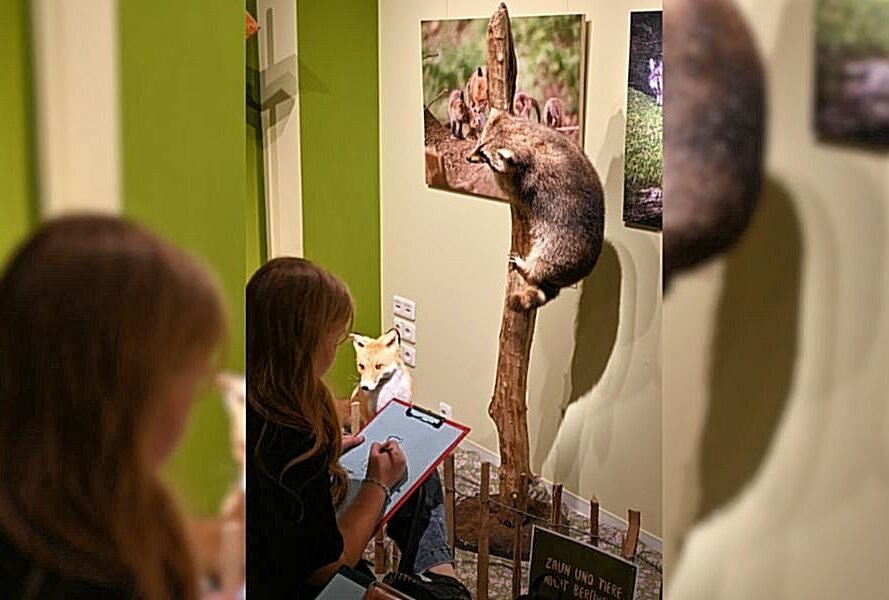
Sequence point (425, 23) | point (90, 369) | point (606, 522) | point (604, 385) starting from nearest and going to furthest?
point (90, 369) < point (425, 23) < point (606, 522) < point (604, 385)

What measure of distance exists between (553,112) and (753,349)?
51cm

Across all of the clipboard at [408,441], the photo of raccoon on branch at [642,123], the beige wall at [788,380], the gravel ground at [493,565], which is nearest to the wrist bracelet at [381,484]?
the clipboard at [408,441]

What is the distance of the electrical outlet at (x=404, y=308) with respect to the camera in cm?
125

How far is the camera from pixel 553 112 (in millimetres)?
1593

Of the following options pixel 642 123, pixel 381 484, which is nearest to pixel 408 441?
pixel 381 484

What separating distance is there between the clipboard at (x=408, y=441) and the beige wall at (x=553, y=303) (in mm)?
60

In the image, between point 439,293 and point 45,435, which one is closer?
point 45,435

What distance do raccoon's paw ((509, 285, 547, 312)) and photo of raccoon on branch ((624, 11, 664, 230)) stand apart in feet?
0.67

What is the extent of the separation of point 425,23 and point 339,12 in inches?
5.8

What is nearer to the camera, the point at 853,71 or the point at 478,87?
the point at 853,71

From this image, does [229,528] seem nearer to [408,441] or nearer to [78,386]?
[78,386]

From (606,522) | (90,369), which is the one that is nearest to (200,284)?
(90,369)

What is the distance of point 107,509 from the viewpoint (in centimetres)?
70

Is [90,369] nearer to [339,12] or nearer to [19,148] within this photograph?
[19,148]
